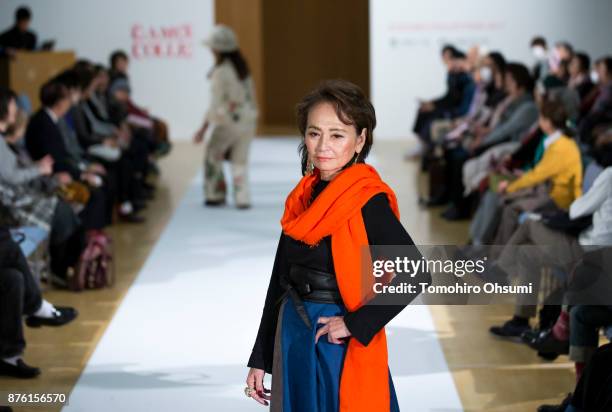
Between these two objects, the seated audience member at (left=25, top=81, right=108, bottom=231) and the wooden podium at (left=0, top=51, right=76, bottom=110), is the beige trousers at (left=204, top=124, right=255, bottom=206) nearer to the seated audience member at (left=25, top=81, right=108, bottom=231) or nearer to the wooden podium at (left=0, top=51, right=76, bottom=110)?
the seated audience member at (left=25, top=81, right=108, bottom=231)

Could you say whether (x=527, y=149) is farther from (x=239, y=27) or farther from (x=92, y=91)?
(x=239, y=27)

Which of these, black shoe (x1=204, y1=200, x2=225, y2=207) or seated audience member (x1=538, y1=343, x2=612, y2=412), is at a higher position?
seated audience member (x1=538, y1=343, x2=612, y2=412)

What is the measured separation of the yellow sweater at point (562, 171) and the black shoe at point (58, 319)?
2677 mm

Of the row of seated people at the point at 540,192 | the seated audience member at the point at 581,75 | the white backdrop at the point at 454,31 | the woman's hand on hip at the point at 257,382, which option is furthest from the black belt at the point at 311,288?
the white backdrop at the point at 454,31

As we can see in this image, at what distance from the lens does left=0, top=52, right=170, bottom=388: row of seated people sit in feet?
15.2

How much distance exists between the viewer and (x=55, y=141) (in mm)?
6555

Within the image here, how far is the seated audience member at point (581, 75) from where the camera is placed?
10109 millimetres

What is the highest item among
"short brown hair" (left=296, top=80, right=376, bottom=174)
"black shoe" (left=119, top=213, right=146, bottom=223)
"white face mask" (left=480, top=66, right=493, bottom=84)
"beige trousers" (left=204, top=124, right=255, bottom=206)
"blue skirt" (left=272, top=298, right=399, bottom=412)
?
"short brown hair" (left=296, top=80, right=376, bottom=174)

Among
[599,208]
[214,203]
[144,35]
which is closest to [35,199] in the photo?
[599,208]

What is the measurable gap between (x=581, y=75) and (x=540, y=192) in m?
4.61

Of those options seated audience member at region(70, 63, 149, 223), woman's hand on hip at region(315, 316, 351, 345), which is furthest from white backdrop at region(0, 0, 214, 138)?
Answer: woman's hand on hip at region(315, 316, 351, 345)

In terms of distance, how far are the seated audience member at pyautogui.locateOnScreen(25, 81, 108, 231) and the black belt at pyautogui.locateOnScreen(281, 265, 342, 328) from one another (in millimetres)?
4149

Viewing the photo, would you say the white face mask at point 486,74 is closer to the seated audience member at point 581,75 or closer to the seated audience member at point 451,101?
the seated audience member at point 451,101

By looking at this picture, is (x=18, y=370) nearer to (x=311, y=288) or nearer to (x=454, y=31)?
(x=311, y=288)
